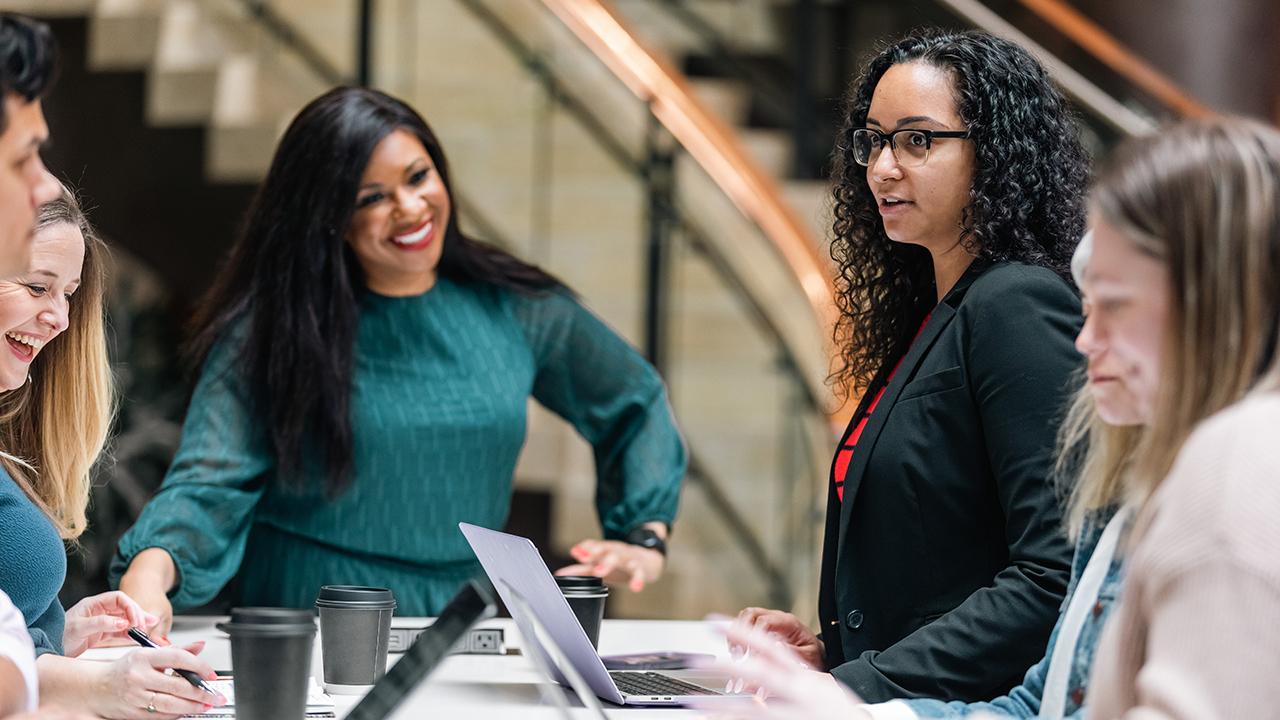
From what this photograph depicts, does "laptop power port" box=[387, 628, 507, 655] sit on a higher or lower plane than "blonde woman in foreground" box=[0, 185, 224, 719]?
lower

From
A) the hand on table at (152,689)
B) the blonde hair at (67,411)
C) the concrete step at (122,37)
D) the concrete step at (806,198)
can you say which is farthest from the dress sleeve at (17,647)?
the concrete step at (806,198)

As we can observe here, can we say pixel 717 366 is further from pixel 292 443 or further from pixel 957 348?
pixel 957 348

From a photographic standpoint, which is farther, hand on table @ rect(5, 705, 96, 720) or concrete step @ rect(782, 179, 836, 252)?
concrete step @ rect(782, 179, 836, 252)

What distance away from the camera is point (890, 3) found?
5.95 metres

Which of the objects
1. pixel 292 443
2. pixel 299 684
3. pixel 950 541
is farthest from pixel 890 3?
pixel 299 684

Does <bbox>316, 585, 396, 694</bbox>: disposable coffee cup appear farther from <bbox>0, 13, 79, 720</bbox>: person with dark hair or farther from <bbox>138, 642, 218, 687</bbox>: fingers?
<bbox>0, 13, 79, 720</bbox>: person with dark hair

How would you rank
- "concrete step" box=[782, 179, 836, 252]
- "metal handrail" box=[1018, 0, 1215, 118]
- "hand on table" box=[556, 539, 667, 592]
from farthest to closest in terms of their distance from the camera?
"concrete step" box=[782, 179, 836, 252], "metal handrail" box=[1018, 0, 1215, 118], "hand on table" box=[556, 539, 667, 592]

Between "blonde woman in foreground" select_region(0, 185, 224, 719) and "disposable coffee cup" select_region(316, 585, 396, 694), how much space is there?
6.5 inches

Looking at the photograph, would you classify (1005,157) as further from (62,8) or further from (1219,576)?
(62,8)

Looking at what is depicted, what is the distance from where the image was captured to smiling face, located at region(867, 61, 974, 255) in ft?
5.16

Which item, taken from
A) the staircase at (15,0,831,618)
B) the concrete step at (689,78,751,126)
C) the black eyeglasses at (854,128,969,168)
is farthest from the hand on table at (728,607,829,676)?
the concrete step at (689,78,751,126)

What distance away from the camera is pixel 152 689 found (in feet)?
4.17

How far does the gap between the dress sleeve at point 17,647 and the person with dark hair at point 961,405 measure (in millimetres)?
834

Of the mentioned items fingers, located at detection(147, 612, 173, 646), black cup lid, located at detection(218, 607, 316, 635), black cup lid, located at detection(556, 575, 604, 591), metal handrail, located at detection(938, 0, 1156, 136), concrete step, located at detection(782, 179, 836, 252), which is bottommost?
fingers, located at detection(147, 612, 173, 646)
